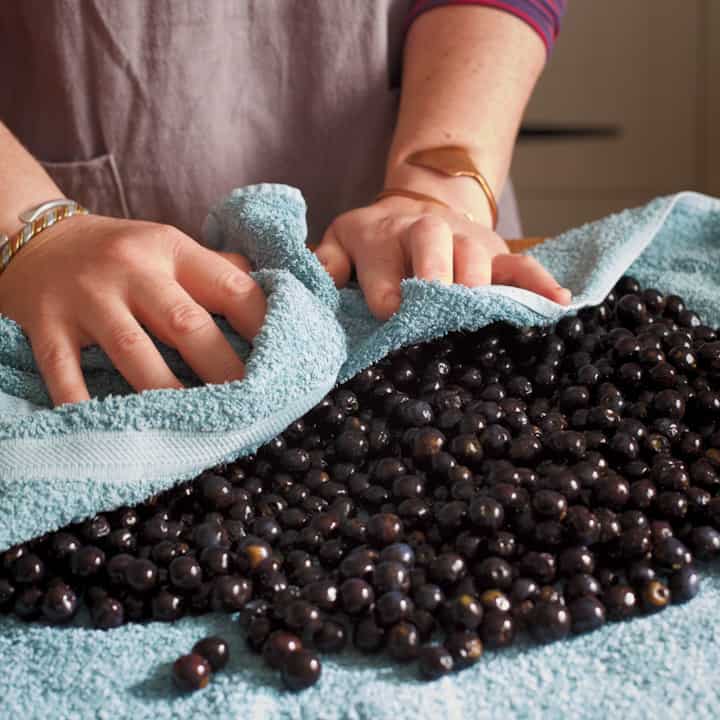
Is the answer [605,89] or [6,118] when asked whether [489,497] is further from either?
[605,89]

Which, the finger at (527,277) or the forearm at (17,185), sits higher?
the forearm at (17,185)

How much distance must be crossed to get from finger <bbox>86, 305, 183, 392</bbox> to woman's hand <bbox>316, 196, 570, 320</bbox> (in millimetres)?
194

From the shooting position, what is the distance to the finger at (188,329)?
0.78 m

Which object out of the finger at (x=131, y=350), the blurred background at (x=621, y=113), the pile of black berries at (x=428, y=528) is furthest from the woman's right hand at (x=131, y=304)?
the blurred background at (x=621, y=113)

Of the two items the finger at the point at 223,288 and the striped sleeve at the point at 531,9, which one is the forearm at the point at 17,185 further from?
the striped sleeve at the point at 531,9

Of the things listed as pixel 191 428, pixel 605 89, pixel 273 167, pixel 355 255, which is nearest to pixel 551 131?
pixel 605 89

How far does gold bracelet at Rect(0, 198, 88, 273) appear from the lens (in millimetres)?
913

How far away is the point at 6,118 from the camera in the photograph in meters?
1.23

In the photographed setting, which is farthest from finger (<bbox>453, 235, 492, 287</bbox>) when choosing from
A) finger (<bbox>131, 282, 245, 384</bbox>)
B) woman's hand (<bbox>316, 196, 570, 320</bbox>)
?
finger (<bbox>131, 282, 245, 384</bbox>)

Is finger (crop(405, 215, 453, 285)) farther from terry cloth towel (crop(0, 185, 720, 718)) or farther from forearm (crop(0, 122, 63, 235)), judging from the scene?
forearm (crop(0, 122, 63, 235))

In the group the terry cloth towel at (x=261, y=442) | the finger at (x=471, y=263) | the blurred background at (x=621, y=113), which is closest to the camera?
the terry cloth towel at (x=261, y=442)

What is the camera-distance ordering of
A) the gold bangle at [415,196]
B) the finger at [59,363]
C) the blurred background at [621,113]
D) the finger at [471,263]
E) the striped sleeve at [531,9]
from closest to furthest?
the finger at [59,363]
the finger at [471,263]
the gold bangle at [415,196]
the striped sleeve at [531,9]
the blurred background at [621,113]

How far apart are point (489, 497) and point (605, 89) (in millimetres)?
2241

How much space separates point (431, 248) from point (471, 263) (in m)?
0.04
